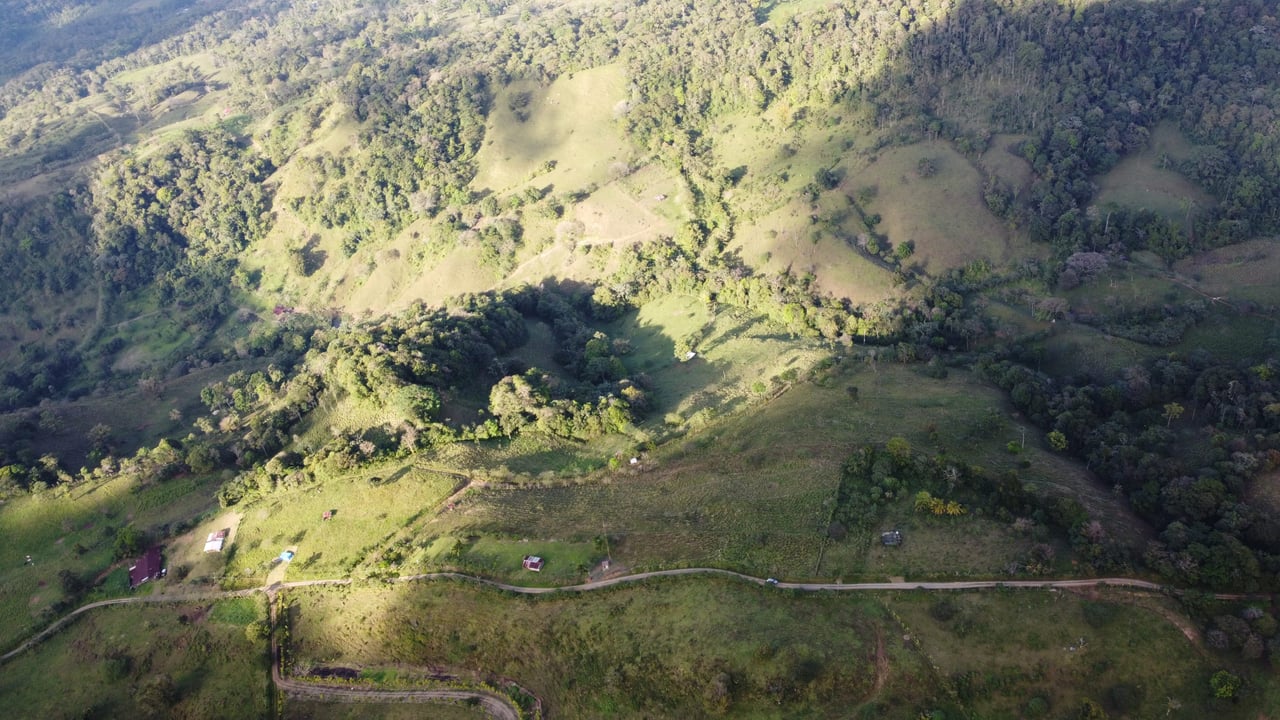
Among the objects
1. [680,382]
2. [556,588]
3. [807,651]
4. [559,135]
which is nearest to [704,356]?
[680,382]

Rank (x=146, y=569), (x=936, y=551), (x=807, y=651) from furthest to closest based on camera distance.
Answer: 1. (x=146, y=569)
2. (x=936, y=551)
3. (x=807, y=651)

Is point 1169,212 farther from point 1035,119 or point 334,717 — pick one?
point 334,717

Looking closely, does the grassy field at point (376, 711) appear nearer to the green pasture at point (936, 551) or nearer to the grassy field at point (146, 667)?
the grassy field at point (146, 667)

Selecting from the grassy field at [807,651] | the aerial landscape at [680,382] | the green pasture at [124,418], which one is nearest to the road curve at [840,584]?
the aerial landscape at [680,382]

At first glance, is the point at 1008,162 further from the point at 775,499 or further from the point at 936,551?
the point at 936,551

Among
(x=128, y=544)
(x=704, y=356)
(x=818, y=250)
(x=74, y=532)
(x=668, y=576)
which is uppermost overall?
(x=128, y=544)

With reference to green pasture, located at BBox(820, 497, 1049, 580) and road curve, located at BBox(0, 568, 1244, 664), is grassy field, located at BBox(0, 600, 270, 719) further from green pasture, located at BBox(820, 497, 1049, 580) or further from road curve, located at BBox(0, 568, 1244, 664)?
green pasture, located at BBox(820, 497, 1049, 580)
